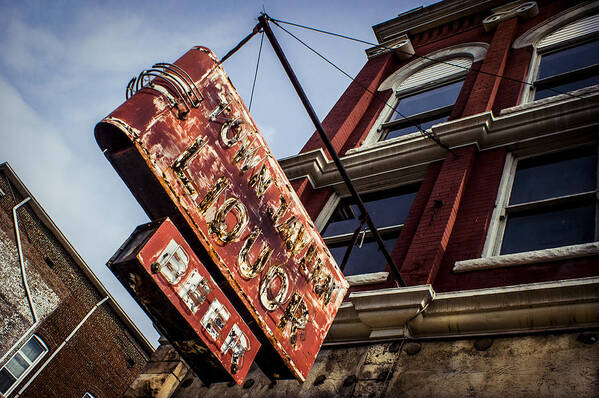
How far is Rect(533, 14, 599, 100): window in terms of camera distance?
29.7 ft

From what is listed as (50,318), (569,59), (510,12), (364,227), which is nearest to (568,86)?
(569,59)

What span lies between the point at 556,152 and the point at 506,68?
11.9 ft

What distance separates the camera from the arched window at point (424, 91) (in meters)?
10.3

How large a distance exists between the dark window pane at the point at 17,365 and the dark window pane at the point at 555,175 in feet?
56.9

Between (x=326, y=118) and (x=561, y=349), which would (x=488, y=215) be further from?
(x=326, y=118)

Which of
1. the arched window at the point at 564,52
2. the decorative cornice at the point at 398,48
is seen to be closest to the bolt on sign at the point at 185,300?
the arched window at the point at 564,52

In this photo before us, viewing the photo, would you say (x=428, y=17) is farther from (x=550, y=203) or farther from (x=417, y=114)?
(x=550, y=203)

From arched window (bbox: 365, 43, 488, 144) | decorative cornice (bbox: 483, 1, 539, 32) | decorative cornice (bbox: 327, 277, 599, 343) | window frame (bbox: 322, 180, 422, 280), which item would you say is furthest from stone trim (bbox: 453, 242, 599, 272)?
decorative cornice (bbox: 483, 1, 539, 32)

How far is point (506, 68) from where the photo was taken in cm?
1010

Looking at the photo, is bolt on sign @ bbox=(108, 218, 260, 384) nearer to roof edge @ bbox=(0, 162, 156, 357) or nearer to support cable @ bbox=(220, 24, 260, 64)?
support cable @ bbox=(220, 24, 260, 64)

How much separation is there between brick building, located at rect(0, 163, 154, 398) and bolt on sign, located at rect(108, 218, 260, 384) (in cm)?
1533

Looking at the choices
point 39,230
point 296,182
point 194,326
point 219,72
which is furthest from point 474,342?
point 39,230

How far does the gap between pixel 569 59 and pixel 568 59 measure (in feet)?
0.07

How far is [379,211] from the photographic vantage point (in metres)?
8.16
